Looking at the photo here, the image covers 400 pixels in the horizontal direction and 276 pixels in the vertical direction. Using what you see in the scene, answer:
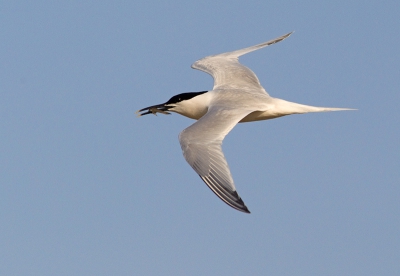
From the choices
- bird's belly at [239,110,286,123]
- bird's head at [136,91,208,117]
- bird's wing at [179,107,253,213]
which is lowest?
bird's wing at [179,107,253,213]

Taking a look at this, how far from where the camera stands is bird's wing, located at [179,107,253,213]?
A: 32.1 ft

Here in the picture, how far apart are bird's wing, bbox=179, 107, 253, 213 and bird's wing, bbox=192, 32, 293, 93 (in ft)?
8.86

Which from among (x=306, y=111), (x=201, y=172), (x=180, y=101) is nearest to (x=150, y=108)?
(x=180, y=101)

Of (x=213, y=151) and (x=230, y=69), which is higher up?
(x=230, y=69)

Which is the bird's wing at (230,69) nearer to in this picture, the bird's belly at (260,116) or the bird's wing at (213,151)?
the bird's belly at (260,116)

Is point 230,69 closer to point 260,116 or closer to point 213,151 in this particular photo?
point 260,116

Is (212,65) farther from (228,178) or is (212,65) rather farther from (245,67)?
(228,178)

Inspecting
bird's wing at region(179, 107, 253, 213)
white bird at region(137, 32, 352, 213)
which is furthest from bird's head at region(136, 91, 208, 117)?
bird's wing at region(179, 107, 253, 213)

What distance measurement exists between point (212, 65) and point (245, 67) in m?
0.71

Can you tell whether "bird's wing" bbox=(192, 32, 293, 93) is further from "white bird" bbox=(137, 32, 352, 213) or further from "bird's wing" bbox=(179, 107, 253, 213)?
"bird's wing" bbox=(179, 107, 253, 213)

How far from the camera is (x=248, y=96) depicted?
13.1 m

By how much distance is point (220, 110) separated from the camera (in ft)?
39.2

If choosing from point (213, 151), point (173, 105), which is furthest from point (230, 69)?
point (213, 151)

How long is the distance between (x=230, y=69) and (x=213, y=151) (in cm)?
499
